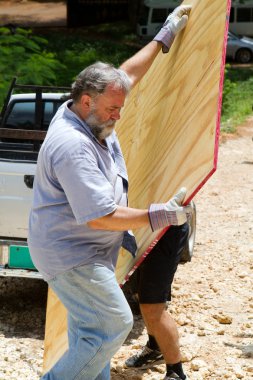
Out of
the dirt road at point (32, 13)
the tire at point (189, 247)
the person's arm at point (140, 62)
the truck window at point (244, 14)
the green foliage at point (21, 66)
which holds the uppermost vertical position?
the person's arm at point (140, 62)

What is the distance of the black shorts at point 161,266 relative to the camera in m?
5.33

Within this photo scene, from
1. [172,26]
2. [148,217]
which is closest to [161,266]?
[148,217]

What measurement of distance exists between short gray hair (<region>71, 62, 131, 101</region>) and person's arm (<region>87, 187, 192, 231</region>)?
57 centimetres

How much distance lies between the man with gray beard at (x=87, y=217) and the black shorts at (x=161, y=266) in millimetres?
818

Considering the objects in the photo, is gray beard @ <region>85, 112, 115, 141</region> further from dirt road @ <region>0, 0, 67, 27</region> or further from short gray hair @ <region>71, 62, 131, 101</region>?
dirt road @ <region>0, 0, 67, 27</region>

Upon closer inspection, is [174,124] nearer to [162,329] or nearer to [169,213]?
[169,213]

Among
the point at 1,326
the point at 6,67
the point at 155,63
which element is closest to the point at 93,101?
the point at 155,63

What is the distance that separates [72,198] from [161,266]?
1392 millimetres

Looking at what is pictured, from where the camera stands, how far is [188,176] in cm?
429

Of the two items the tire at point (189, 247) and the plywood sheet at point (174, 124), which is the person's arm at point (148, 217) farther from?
the tire at point (189, 247)

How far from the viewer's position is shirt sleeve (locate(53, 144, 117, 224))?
13.4 feet

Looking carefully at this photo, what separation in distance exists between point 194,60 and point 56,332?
1.83m

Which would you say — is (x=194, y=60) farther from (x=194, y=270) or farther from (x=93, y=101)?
(x=194, y=270)

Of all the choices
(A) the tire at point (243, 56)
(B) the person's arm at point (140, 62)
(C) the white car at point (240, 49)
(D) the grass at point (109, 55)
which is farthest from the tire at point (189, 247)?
(A) the tire at point (243, 56)
